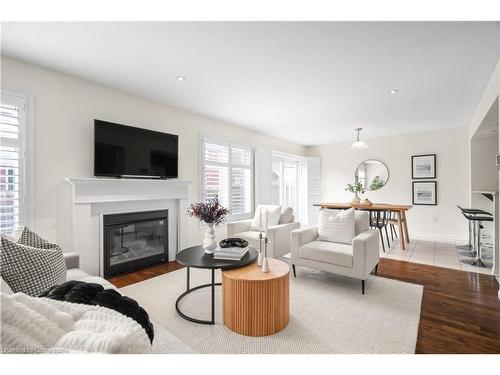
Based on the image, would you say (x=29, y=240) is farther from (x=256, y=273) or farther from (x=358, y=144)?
(x=358, y=144)

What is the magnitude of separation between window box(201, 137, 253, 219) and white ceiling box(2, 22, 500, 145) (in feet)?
2.83

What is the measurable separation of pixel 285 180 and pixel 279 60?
14.9 ft

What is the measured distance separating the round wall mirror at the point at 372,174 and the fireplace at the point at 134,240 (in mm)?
4787

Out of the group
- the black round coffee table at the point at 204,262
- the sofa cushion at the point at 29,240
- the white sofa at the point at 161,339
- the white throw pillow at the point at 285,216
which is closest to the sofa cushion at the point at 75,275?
the white sofa at the point at 161,339

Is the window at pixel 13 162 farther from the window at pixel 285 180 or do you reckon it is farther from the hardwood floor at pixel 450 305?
the window at pixel 285 180

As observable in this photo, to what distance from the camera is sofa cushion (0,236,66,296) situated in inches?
57.6

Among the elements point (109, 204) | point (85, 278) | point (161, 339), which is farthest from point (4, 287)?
point (109, 204)

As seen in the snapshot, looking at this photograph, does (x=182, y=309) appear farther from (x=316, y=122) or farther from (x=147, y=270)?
(x=316, y=122)

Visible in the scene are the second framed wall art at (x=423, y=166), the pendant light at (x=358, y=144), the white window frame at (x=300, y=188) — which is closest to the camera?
the pendant light at (x=358, y=144)

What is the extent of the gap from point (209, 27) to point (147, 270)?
9.76 feet

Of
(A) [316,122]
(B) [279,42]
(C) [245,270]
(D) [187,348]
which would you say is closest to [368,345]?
(C) [245,270]

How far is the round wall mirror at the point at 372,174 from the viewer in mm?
5898

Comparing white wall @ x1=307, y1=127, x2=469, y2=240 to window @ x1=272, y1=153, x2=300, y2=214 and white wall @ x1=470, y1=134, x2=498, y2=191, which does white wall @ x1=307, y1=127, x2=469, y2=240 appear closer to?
white wall @ x1=470, y1=134, x2=498, y2=191

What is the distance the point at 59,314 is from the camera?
85 cm
